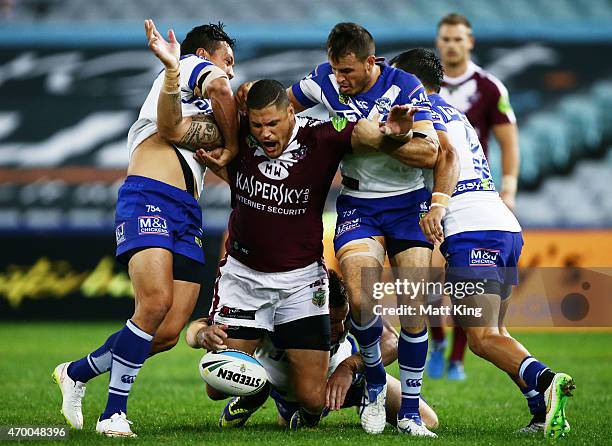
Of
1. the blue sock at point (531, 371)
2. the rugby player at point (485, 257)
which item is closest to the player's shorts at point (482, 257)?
the rugby player at point (485, 257)

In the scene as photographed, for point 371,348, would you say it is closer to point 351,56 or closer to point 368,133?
point 368,133

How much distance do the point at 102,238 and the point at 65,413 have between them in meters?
10.7

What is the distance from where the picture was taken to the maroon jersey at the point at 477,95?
376 inches

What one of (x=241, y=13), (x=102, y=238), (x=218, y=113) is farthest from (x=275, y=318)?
(x=241, y=13)

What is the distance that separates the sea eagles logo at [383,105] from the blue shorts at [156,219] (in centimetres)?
133

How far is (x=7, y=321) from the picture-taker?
16.9m

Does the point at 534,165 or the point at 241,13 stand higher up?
the point at 241,13

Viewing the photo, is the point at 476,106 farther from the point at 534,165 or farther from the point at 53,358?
the point at 534,165

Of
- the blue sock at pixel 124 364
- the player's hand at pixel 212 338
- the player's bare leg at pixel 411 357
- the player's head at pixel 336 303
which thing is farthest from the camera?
the player's head at pixel 336 303

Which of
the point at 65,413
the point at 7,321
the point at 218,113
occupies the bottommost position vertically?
the point at 7,321

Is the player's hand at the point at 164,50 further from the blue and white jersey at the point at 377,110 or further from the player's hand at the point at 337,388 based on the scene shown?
the player's hand at the point at 337,388

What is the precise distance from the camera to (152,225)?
6246 millimetres

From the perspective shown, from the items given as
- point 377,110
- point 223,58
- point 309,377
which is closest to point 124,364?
point 309,377

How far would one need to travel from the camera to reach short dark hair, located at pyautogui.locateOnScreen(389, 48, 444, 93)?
7.11 meters
